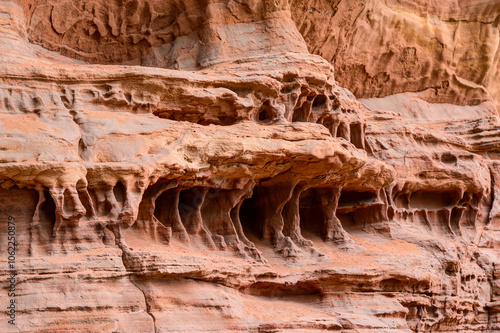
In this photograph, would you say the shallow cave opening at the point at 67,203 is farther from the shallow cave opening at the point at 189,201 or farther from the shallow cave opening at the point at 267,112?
the shallow cave opening at the point at 267,112

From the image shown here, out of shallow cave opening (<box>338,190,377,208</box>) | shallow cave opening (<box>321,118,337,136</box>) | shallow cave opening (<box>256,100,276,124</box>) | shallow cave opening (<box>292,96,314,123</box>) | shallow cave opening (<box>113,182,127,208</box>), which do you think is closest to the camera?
shallow cave opening (<box>113,182,127,208</box>)

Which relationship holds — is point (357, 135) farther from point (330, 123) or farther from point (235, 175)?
point (235, 175)

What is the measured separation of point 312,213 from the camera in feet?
48.0

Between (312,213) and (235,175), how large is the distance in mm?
3151

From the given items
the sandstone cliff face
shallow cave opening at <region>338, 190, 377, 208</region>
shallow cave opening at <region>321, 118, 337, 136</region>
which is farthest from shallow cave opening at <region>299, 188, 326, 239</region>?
shallow cave opening at <region>321, 118, 337, 136</region>

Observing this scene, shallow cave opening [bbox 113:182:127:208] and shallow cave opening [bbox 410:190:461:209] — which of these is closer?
shallow cave opening [bbox 113:182:127:208]

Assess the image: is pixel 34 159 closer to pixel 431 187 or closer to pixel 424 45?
pixel 431 187

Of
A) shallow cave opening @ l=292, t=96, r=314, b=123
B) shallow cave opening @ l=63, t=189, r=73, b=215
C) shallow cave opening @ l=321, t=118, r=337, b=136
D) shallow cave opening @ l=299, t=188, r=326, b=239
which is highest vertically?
shallow cave opening @ l=292, t=96, r=314, b=123

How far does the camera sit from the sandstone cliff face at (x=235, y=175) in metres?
9.99

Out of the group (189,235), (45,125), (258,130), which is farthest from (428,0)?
(45,125)

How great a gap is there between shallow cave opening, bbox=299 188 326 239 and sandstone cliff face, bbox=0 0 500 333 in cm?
4

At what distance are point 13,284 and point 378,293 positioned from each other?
6417 millimetres

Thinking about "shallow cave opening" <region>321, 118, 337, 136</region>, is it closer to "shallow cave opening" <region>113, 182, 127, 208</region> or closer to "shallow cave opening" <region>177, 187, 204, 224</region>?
"shallow cave opening" <region>177, 187, 204, 224</region>

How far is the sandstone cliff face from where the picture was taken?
9992 millimetres
